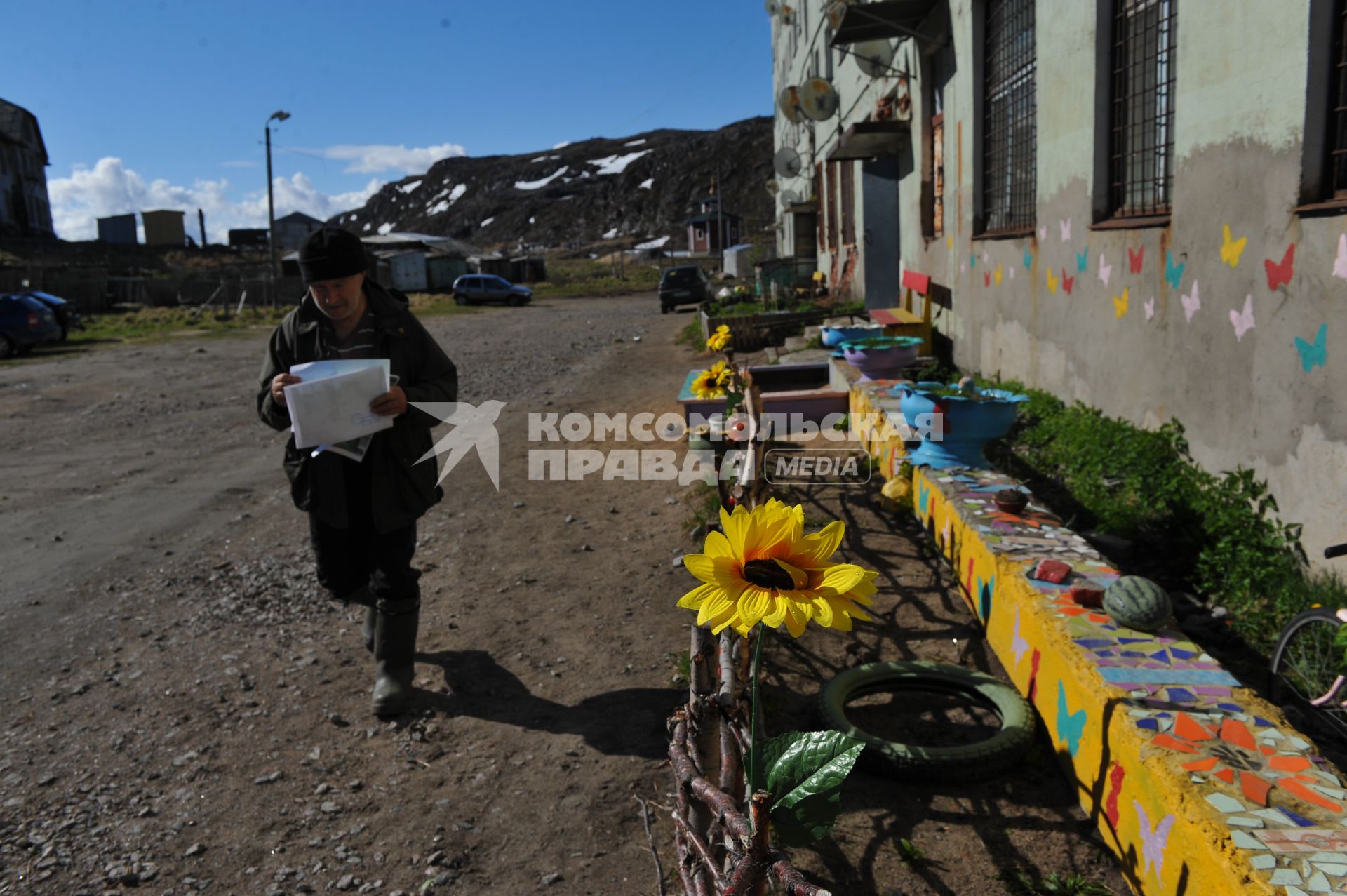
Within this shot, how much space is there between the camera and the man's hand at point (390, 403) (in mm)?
3264

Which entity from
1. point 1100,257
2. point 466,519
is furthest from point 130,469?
point 1100,257

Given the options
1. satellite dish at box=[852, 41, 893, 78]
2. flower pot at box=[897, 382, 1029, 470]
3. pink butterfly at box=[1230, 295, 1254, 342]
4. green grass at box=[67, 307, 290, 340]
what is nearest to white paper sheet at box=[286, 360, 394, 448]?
flower pot at box=[897, 382, 1029, 470]

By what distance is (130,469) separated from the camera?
821 cm

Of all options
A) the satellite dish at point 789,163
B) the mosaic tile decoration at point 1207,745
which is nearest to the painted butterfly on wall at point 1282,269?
the mosaic tile decoration at point 1207,745

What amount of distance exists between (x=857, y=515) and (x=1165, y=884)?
11.6ft

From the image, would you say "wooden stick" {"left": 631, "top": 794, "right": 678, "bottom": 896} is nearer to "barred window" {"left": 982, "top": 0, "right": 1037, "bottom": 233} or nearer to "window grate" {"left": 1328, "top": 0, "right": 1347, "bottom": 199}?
"window grate" {"left": 1328, "top": 0, "right": 1347, "bottom": 199}

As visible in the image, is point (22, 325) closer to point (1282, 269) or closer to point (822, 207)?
point (822, 207)

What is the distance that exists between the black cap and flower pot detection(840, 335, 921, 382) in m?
4.18

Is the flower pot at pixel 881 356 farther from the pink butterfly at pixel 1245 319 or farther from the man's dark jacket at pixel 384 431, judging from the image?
the man's dark jacket at pixel 384 431

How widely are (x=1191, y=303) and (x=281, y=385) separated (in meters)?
4.19

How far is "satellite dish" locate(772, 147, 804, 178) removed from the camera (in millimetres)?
20481

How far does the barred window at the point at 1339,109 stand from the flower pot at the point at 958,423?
1.56 meters

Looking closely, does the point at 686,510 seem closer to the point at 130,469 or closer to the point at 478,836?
the point at 478,836

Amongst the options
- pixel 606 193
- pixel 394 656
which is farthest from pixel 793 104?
pixel 606 193
